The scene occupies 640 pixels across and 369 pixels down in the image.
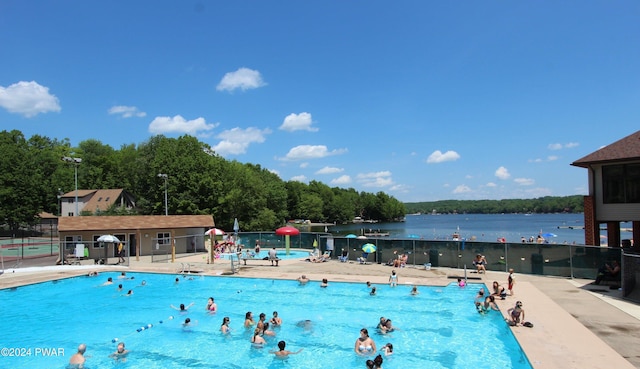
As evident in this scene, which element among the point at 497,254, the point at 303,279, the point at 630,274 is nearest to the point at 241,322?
the point at 303,279

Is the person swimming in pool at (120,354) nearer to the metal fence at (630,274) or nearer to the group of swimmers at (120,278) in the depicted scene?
the group of swimmers at (120,278)

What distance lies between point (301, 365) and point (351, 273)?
13.0 meters

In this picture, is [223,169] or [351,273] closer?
[351,273]

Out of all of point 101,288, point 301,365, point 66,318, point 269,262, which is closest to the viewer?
point 301,365

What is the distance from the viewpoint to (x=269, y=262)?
106ft

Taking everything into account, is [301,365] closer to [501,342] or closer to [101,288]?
[501,342]

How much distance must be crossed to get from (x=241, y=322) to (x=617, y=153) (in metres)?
21.2

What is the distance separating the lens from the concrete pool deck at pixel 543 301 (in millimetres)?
11203

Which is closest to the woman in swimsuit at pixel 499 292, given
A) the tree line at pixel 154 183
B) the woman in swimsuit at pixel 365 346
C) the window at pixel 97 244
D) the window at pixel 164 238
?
the woman in swimsuit at pixel 365 346

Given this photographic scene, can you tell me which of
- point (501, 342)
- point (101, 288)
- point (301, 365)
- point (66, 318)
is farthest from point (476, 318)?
point (101, 288)

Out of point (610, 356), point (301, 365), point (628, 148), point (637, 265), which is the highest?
point (628, 148)

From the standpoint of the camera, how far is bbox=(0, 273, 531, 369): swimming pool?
1361 centimetres

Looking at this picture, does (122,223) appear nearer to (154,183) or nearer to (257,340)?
(257,340)

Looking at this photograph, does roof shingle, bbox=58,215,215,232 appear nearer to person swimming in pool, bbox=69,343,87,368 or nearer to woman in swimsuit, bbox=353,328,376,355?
person swimming in pool, bbox=69,343,87,368
